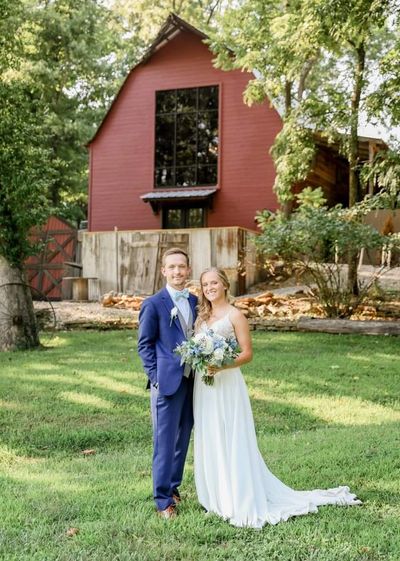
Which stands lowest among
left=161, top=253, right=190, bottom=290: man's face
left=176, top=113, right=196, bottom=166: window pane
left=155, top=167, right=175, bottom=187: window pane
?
left=161, top=253, right=190, bottom=290: man's face

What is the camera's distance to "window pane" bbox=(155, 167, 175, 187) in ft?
75.3

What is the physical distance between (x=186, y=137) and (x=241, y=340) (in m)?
19.4

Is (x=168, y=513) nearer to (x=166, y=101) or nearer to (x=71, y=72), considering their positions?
(x=166, y=101)

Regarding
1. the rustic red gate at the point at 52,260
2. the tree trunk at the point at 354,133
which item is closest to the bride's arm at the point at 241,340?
the tree trunk at the point at 354,133

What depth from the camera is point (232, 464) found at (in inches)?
161

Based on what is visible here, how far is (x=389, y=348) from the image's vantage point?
36.4 ft

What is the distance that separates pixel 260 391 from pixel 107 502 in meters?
4.26

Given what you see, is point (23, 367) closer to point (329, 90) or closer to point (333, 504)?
point (333, 504)

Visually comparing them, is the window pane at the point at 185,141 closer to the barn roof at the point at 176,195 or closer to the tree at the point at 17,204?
the barn roof at the point at 176,195

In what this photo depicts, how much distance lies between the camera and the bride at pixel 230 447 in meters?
4.06

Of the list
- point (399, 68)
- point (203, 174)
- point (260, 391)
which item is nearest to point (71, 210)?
point (203, 174)

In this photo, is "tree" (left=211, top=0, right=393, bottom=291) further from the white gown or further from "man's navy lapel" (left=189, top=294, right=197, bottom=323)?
the white gown

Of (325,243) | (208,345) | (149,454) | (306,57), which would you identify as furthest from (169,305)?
(306,57)

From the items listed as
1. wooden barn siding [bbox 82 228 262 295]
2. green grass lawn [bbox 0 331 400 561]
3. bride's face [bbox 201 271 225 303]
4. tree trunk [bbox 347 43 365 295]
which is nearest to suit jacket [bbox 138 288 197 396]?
bride's face [bbox 201 271 225 303]
